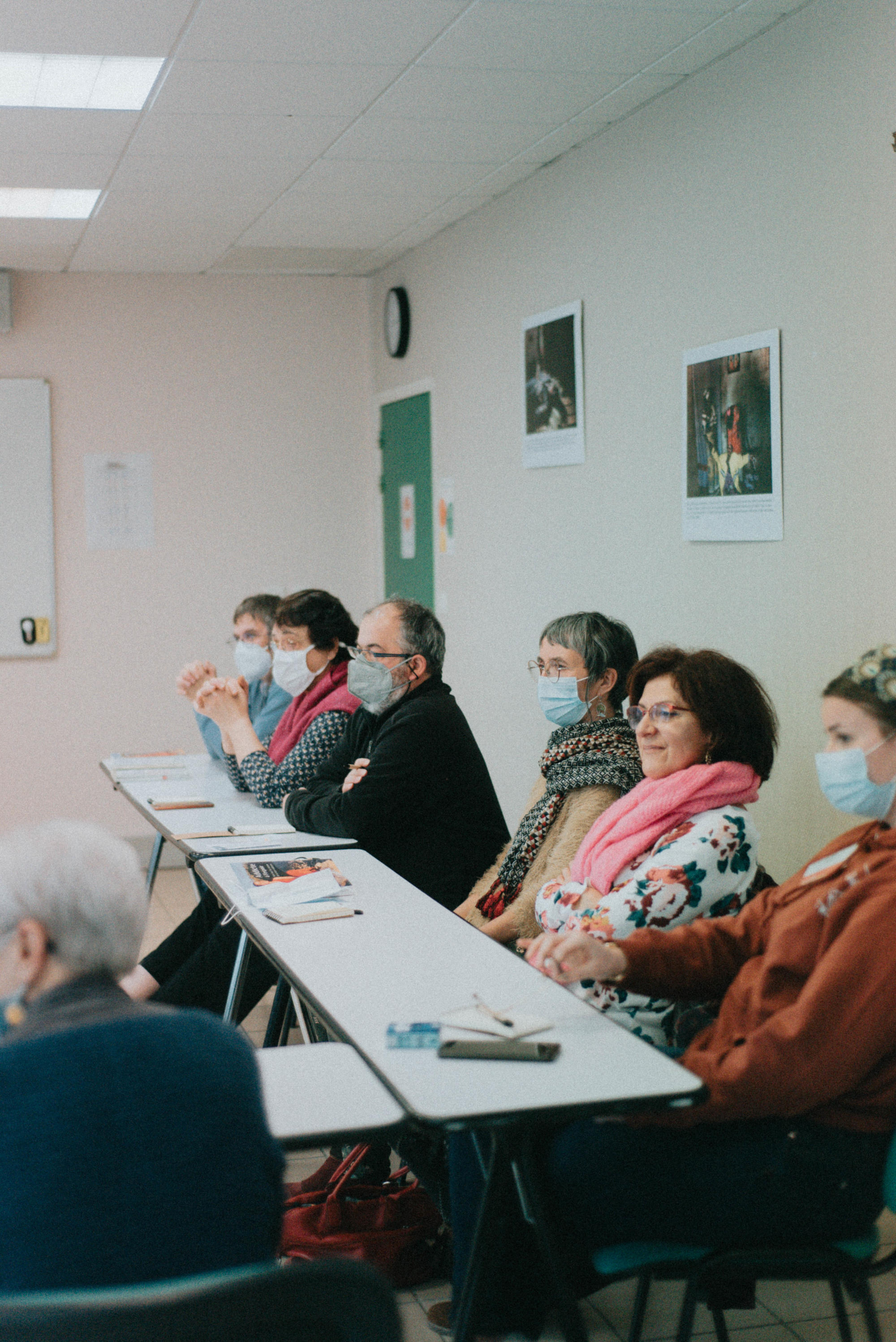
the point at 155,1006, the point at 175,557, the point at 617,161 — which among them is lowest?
the point at 155,1006

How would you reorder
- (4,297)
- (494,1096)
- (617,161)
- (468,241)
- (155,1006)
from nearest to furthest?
(155,1006)
(494,1096)
(617,161)
(468,241)
(4,297)

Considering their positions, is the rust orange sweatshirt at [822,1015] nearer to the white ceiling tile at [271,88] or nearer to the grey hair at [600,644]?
the grey hair at [600,644]

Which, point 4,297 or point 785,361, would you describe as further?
point 4,297

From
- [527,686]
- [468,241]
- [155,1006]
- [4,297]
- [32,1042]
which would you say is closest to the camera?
[32,1042]

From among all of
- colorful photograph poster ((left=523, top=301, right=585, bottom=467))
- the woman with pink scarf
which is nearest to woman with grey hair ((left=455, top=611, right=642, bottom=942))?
the woman with pink scarf

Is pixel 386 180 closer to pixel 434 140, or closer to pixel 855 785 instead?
A: pixel 434 140

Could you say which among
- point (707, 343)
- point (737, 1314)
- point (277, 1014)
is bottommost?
point (737, 1314)

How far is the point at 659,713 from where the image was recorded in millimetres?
2615

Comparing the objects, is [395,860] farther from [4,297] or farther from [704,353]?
[4,297]

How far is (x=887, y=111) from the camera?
2893 millimetres

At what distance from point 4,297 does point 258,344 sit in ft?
3.91

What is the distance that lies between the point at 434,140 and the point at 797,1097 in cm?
331

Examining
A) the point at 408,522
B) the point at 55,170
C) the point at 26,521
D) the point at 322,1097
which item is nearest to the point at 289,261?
the point at 408,522

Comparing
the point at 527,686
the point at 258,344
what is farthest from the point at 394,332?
the point at 527,686
